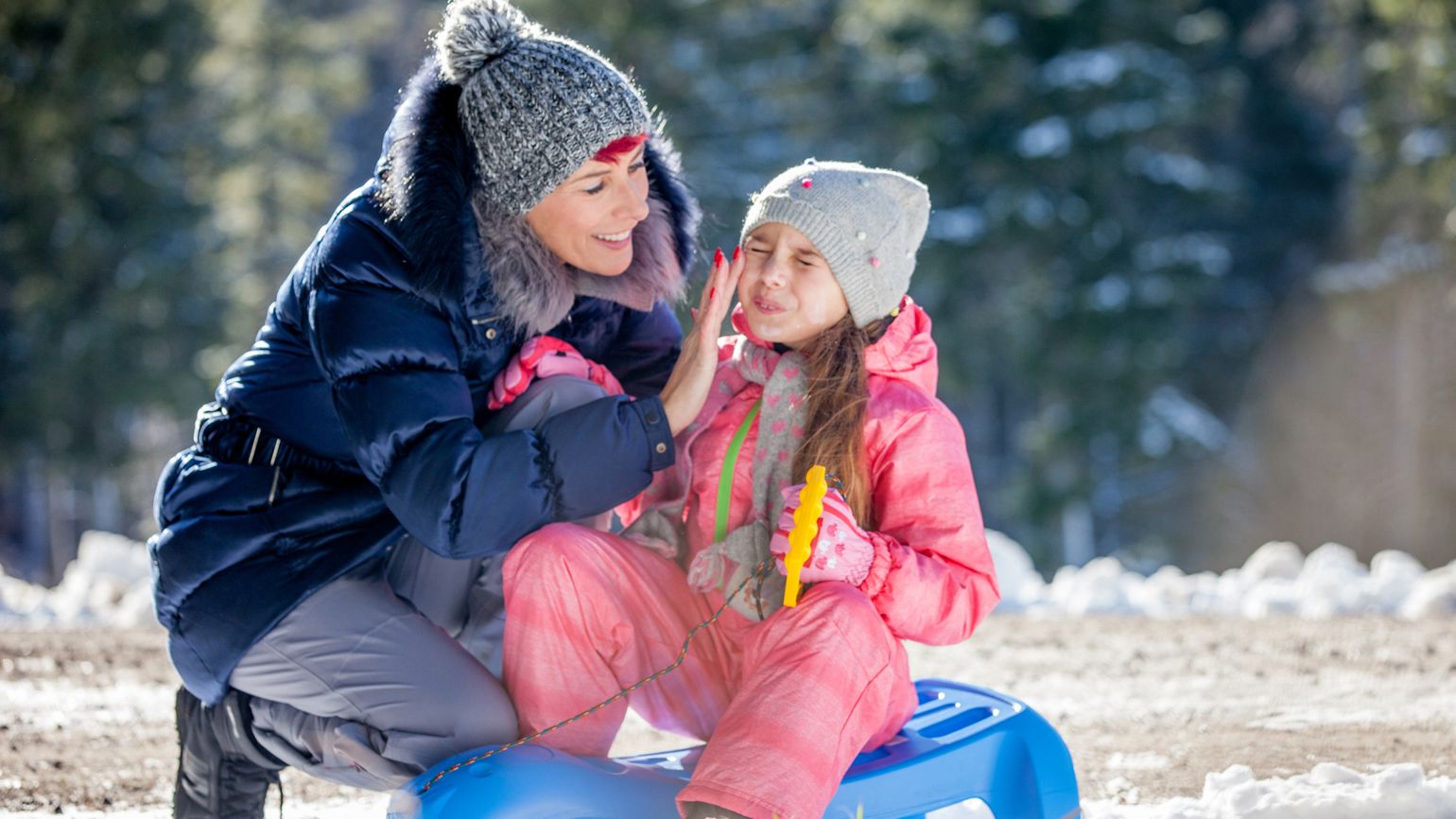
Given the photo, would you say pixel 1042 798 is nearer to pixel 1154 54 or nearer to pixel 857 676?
pixel 857 676

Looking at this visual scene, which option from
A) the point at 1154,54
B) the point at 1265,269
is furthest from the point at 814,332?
the point at 1265,269

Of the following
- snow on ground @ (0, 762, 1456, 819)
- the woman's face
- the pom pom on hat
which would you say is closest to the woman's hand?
the woman's face

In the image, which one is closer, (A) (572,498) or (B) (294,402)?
(A) (572,498)

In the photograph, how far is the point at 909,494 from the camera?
289 cm

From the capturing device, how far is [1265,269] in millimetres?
20609

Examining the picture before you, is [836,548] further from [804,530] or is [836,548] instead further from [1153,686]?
[1153,686]

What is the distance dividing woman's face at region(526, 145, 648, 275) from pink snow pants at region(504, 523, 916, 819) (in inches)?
21.9

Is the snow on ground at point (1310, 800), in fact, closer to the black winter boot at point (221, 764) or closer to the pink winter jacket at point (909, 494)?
the black winter boot at point (221, 764)

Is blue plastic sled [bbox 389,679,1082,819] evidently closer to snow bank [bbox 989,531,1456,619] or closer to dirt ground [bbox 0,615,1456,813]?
dirt ground [bbox 0,615,1456,813]

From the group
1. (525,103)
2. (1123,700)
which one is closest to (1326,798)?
(1123,700)

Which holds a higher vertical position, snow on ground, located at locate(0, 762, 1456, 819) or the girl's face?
the girl's face

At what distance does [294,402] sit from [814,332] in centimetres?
101

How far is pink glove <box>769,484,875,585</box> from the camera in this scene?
2717 mm

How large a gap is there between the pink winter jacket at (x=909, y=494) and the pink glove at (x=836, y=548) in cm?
3
